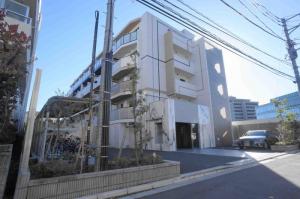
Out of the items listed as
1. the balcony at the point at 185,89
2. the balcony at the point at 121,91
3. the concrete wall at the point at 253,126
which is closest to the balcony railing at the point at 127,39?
the balcony at the point at 121,91

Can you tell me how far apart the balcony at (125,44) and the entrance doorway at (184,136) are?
9.78 m

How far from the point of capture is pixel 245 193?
4.89 metres

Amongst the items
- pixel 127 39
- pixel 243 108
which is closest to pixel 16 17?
pixel 127 39

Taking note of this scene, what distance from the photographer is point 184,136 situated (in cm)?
1867

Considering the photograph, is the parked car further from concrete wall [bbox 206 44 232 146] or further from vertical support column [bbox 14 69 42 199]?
vertical support column [bbox 14 69 42 199]

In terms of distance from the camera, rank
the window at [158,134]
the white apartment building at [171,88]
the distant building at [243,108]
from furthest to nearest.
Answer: the distant building at [243,108] → the white apartment building at [171,88] → the window at [158,134]

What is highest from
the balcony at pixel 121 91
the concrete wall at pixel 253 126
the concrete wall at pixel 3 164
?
the balcony at pixel 121 91

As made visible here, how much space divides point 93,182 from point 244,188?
158 inches

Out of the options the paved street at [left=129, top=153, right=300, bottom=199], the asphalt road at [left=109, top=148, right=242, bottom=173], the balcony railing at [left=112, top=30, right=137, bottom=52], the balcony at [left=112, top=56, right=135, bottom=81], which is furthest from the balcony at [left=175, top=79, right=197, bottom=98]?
the paved street at [left=129, top=153, right=300, bottom=199]

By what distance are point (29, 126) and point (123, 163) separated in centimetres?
281

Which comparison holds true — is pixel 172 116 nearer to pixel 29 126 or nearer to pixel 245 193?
pixel 245 193

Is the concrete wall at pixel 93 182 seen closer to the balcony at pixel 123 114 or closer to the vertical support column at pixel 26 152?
the vertical support column at pixel 26 152

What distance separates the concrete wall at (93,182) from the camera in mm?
4073

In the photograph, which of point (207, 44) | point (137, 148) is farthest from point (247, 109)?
point (137, 148)
